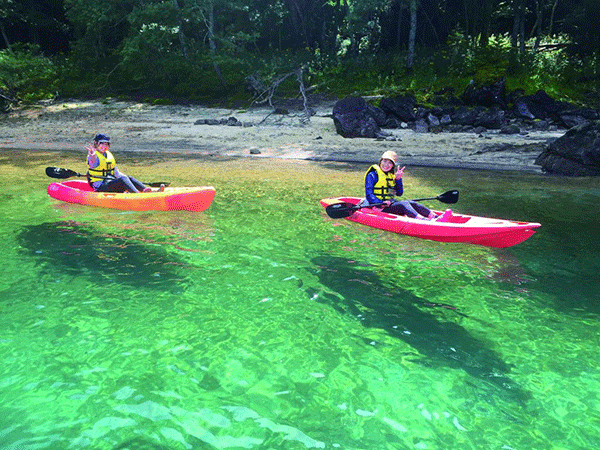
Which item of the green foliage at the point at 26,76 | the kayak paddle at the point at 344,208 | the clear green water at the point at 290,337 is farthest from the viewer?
the green foliage at the point at 26,76

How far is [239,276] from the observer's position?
641 centimetres

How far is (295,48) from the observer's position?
28828 millimetres

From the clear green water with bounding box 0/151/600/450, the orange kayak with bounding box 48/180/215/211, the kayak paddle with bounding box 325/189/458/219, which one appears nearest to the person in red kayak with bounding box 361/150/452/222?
the kayak paddle with bounding box 325/189/458/219

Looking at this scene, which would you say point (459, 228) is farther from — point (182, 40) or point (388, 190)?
point (182, 40)

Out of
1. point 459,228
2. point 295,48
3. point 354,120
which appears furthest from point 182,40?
point 459,228

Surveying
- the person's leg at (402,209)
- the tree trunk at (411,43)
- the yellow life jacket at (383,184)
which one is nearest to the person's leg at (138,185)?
the yellow life jacket at (383,184)

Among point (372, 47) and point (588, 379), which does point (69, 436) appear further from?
point (372, 47)

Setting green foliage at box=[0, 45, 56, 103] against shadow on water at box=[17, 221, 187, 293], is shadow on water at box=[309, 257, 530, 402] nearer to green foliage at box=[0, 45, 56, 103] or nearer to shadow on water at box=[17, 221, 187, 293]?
shadow on water at box=[17, 221, 187, 293]

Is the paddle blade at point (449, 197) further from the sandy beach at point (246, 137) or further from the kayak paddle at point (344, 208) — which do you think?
the sandy beach at point (246, 137)

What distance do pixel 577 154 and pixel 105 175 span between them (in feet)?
38.2

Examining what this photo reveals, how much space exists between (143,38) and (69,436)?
20562 millimetres

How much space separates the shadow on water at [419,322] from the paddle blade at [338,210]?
146 centimetres

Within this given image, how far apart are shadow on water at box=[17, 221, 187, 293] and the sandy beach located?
27.8 feet

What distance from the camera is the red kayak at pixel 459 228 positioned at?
691 centimetres
